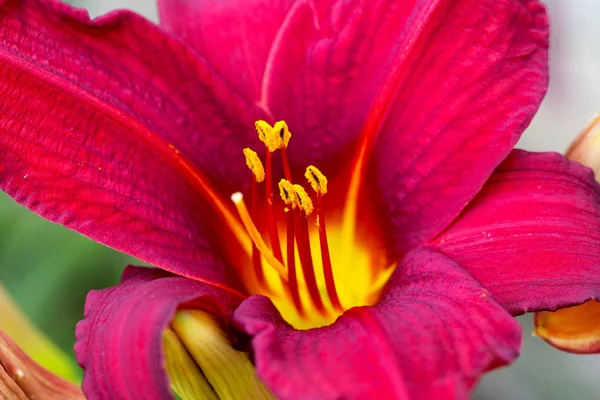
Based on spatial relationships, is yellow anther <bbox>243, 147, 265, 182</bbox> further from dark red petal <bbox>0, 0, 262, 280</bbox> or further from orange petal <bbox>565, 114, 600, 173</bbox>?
orange petal <bbox>565, 114, 600, 173</bbox>

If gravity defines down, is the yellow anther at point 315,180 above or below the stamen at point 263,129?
below

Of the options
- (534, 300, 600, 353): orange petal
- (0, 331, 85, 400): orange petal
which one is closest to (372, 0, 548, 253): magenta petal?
(534, 300, 600, 353): orange petal

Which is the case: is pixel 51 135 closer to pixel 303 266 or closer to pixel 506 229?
pixel 303 266

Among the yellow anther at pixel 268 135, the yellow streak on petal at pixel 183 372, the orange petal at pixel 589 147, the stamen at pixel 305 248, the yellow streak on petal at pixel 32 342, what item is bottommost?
the yellow streak on petal at pixel 32 342

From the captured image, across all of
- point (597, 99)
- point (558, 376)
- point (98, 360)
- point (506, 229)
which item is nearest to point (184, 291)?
point (98, 360)

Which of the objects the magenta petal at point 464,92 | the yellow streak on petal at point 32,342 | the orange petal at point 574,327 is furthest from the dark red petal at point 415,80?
the yellow streak on petal at point 32,342

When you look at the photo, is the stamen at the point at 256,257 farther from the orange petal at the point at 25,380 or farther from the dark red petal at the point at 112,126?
the orange petal at the point at 25,380

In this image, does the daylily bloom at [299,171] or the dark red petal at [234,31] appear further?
the dark red petal at [234,31]
